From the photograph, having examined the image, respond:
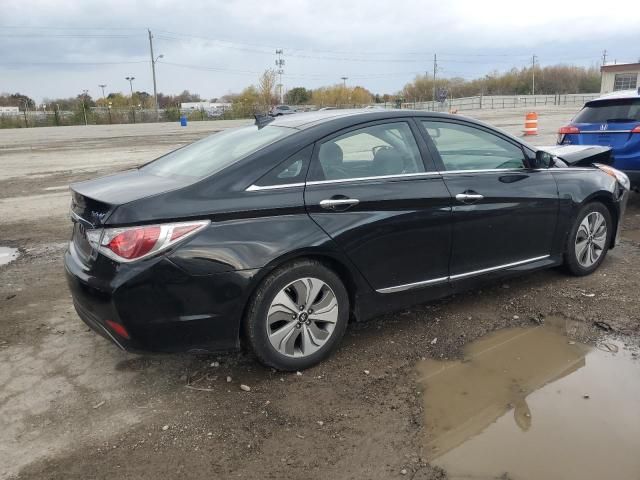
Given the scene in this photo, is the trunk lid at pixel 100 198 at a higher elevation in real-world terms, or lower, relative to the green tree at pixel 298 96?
lower

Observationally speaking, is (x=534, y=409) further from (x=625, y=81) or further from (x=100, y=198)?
(x=625, y=81)

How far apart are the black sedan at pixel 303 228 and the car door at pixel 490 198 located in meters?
0.01

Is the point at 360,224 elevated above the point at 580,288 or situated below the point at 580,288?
above

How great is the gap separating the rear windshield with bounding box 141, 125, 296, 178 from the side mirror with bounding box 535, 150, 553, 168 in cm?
214

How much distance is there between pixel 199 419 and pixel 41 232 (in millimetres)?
5310

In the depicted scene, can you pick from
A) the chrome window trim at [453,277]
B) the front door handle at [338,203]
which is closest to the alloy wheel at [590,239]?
the chrome window trim at [453,277]

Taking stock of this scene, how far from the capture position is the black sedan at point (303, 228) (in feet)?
10.0

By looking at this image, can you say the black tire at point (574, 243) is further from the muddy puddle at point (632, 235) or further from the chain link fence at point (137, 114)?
the chain link fence at point (137, 114)

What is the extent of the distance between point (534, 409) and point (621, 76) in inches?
2663

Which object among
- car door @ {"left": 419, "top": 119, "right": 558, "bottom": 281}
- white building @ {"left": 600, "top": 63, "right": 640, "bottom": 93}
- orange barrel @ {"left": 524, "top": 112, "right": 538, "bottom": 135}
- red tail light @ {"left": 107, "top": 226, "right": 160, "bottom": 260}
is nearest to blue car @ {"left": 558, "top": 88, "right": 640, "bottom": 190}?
car door @ {"left": 419, "top": 119, "right": 558, "bottom": 281}

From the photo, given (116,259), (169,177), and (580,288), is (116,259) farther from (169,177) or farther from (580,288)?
(580,288)

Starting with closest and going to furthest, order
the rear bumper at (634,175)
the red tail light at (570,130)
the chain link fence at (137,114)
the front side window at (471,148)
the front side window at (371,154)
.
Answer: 1. the front side window at (371,154)
2. the front side window at (471,148)
3. the rear bumper at (634,175)
4. the red tail light at (570,130)
5. the chain link fence at (137,114)

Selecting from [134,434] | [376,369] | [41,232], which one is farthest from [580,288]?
[41,232]

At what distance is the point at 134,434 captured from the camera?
2.95 meters
